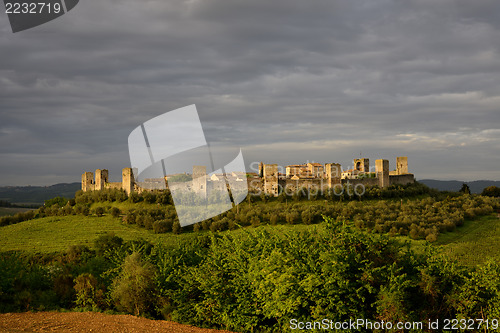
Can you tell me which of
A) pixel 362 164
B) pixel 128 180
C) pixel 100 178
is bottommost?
pixel 128 180

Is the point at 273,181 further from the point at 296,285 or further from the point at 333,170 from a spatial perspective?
the point at 296,285

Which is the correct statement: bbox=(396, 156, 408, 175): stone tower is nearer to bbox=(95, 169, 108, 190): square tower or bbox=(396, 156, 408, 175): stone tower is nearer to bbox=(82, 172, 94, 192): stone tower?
bbox=(95, 169, 108, 190): square tower

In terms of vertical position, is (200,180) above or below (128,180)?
below

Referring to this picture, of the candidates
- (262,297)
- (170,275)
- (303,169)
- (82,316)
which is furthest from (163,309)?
(303,169)

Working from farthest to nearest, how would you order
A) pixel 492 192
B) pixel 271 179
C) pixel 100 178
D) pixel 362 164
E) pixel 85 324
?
1. pixel 362 164
2. pixel 100 178
3. pixel 492 192
4. pixel 271 179
5. pixel 85 324

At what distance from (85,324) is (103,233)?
22.2 m

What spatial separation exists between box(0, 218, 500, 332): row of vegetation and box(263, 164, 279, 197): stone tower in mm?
32064

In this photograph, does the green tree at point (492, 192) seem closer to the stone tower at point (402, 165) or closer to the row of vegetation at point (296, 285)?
the stone tower at point (402, 165)

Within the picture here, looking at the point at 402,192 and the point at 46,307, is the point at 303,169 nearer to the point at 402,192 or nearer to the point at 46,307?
the point at 402,192

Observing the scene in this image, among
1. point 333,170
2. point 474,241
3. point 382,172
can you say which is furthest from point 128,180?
point 474,241

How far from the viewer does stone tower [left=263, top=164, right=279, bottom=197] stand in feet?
158

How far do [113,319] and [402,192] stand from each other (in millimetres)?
40397

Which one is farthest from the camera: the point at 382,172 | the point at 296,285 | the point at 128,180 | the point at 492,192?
the point at 492,192

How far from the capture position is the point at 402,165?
184 feet
